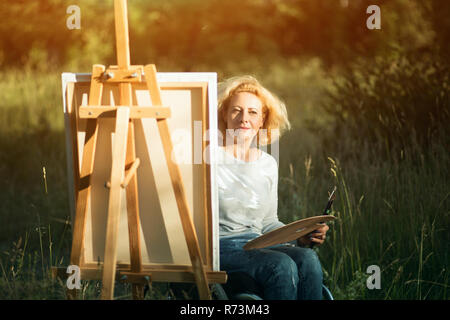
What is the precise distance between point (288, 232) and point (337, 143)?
2.71m

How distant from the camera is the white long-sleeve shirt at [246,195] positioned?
261 centimetres

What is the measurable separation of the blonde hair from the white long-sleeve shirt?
0.20 meters

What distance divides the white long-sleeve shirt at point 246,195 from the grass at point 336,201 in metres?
0.41

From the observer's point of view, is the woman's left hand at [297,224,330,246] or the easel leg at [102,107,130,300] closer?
the easel leg at [102,107,130,300]

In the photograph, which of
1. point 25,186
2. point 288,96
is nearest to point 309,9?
point 288,96

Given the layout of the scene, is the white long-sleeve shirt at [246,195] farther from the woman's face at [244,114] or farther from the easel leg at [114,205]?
the easel leg at [114,205]

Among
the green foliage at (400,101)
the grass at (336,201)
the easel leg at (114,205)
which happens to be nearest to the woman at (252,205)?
the grass at (336,201)

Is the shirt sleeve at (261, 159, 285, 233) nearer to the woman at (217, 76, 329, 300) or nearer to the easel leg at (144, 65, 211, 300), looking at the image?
the woman at (217, 76, 329, 300)

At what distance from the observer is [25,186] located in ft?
16.4

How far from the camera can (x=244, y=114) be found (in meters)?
2.65

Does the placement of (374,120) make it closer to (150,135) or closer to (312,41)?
(150,135)

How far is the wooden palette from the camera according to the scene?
2.35 m

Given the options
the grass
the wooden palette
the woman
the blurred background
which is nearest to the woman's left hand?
the woman

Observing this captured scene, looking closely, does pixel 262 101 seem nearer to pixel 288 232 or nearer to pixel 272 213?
pixel 272 213
